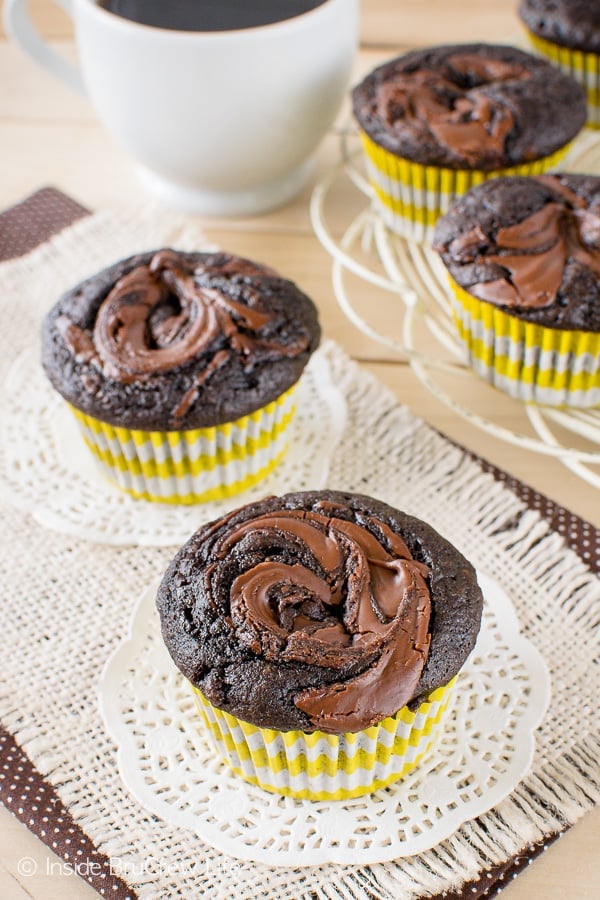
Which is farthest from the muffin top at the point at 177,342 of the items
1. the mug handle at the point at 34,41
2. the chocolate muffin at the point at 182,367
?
the mug handle at the point at 34,41

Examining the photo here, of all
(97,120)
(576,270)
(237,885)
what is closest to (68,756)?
(237,885)

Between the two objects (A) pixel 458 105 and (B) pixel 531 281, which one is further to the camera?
(A) pixel 458 105

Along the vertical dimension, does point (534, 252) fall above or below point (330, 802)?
above

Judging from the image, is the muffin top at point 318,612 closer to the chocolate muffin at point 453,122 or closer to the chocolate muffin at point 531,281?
the chocolate muffin at point 531,281

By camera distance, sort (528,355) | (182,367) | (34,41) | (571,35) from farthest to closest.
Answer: (571,35) → (34,41) → (528,355) → (182,367)

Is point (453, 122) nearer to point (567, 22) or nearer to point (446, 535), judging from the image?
point (567, 22)

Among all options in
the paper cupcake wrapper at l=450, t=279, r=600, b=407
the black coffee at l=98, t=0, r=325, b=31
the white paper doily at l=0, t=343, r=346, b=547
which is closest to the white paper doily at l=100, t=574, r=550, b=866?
the white paper doily at l=0, t=343, r=346, b=547

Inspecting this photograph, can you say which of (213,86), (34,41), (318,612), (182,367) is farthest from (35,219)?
(318,612)
